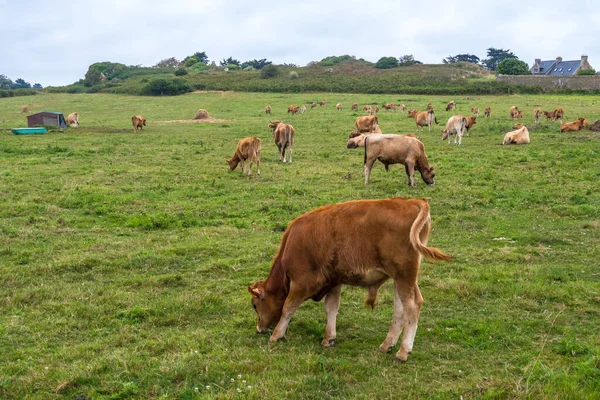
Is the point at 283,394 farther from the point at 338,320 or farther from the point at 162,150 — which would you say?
the point at 162,150

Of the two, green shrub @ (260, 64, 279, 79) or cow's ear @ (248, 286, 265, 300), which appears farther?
green shrub @ (260, 64, 279, 79)

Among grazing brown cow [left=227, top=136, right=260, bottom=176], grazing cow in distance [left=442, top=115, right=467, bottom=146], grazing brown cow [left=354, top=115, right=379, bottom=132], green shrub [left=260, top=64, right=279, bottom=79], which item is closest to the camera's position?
grazing brown cow [left=227, top=136, right=260, bottom=176]

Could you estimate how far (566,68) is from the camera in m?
91.9

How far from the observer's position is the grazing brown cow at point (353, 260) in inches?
236

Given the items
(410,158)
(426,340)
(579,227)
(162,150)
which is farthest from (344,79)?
(426,340)

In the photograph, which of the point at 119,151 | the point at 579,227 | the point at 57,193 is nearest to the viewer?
the point at 579,227

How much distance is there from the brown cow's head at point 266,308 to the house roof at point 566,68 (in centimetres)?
9452

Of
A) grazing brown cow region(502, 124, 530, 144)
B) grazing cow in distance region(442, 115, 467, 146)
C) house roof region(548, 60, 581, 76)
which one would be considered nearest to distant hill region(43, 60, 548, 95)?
house roof region(548, 60, 581, 76)

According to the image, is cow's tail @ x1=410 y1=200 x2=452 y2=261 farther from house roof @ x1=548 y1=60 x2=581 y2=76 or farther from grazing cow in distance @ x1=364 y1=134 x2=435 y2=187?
house roof @ x1=548 y1=60 x2=581 y2=76

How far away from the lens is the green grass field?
216 inches

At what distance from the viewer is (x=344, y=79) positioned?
82688mm

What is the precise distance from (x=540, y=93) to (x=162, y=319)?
212 ft

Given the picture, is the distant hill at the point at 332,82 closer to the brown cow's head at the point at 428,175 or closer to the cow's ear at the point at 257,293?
the brown cow's head at the point at 428,175

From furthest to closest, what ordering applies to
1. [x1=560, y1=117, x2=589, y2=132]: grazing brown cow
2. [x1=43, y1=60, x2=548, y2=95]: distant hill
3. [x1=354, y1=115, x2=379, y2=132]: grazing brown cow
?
[x1=43, y1=60, x2=548, y2=95]: distant hill < [x1=354, y1=115, x2=379, y2=132]: grazing brown cow < [x1=560, y1=117, x2=589, y2=132]: grazing brown cow
